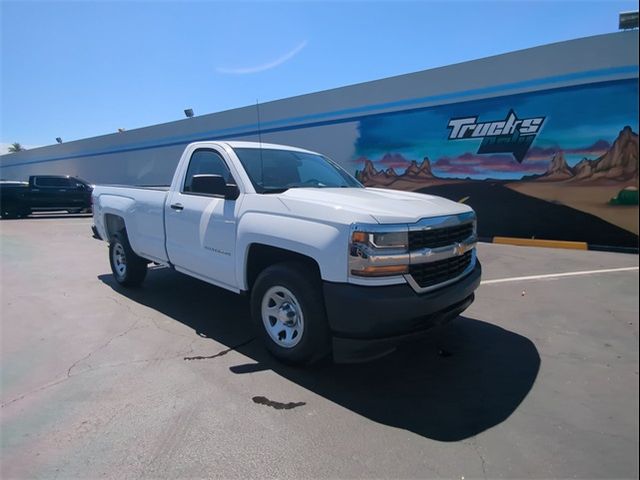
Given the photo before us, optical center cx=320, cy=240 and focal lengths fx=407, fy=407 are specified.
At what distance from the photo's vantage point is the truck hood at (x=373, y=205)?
320cm

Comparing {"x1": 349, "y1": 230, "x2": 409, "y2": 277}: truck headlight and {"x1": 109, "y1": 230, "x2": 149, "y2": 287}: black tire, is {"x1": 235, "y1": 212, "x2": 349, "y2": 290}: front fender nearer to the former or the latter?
{"x1": 349, "y1": 230, "x2": 409, "y2": 277}: truck headlight

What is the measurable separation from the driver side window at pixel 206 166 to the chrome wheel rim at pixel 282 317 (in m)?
1.54

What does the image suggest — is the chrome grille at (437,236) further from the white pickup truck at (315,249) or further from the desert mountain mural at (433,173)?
the desert mountain mural at (433,173)

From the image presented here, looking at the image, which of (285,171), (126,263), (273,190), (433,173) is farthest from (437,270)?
(433,173)

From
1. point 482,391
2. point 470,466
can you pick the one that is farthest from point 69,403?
point 482,391

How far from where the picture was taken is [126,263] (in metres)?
6.14

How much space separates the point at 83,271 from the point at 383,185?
9.44 metres

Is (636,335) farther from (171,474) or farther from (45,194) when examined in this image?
(45,194)

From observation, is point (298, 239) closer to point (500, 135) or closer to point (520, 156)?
point (520, 156)

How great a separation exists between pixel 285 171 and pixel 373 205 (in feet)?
5.03

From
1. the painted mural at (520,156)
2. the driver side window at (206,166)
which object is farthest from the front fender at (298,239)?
the painted mural at (520,156)

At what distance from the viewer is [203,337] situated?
14.7 feet

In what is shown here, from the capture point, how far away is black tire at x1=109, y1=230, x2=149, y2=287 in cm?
611

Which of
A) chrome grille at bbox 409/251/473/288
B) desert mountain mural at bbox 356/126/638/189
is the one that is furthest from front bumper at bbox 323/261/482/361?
desert mountain mural at bbox 356/126/638/189
